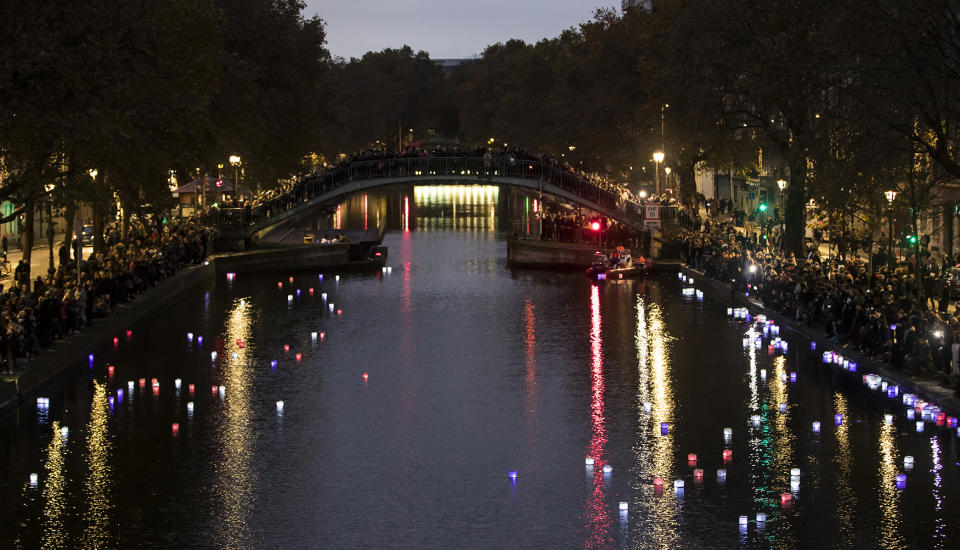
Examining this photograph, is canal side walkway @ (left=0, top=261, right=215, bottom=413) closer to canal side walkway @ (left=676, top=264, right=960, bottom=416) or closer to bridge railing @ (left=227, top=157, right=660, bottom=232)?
bridge railing @ (left=227, top=157, right=660, bottom=232)

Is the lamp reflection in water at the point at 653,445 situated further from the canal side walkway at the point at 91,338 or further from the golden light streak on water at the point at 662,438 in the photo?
the canal side walkway at the point at 91,338

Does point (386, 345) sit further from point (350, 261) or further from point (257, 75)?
point (257, 75)

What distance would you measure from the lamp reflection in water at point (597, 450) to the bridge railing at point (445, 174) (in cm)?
3156

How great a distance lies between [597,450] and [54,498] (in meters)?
9.96

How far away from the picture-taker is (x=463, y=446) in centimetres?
2541

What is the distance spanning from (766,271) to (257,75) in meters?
34.3

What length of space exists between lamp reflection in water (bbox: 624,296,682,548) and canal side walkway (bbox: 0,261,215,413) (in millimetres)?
13813

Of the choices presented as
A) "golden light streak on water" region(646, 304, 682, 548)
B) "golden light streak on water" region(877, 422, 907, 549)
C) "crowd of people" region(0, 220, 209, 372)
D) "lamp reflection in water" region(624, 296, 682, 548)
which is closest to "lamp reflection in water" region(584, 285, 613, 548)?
"lamp reflection in water" region(624, 296, 682, 548)

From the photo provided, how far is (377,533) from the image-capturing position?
19.8 metres

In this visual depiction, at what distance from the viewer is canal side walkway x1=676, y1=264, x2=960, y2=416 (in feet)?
91.6

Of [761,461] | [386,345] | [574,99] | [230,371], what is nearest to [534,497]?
[761,461]

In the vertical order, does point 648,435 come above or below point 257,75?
below

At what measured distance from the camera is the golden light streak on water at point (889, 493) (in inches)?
762

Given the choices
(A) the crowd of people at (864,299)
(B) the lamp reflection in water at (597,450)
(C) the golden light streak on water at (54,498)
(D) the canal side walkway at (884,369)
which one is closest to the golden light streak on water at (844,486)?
(D) the canal side walkway at (884,369)
